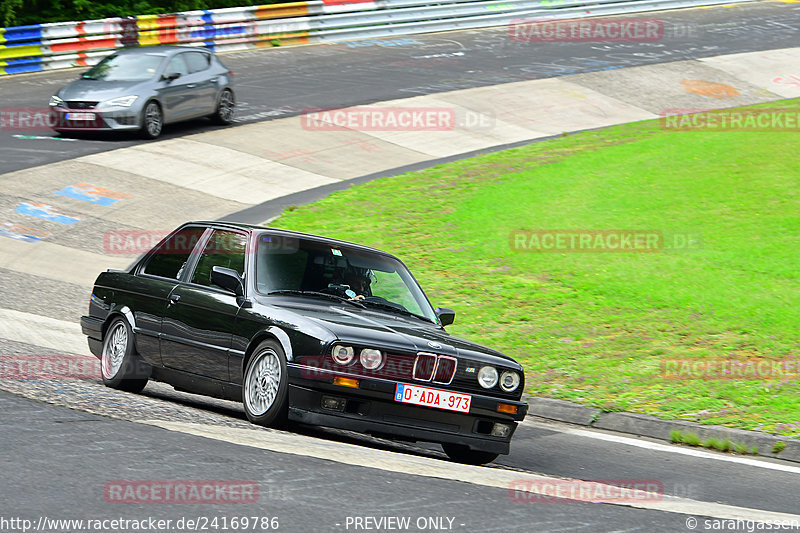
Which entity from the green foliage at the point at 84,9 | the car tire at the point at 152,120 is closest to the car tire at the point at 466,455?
the car tire at the point at 152,120

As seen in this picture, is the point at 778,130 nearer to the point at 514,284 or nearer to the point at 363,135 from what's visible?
the point at 363,135

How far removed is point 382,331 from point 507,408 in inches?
40.5

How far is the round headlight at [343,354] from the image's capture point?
696 cm

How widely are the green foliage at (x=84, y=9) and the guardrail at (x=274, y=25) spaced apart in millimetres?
2903

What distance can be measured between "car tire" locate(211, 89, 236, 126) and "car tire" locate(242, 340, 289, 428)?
15.9 metres

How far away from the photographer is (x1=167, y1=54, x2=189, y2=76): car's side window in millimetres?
21391

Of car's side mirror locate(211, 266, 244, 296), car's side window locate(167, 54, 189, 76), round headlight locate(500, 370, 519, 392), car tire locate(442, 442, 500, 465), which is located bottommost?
car tire locate(442, 442, 500, 465)

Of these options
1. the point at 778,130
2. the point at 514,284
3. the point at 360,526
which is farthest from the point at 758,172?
the point at 360,526

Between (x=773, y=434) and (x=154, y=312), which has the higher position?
(x=154, y=312)

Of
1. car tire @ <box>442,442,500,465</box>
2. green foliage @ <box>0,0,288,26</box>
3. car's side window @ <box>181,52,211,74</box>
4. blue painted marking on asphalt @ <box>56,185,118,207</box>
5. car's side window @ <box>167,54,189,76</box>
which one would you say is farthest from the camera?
green foliage @ <box>0,0,288,26</box>

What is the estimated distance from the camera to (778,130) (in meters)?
21.2

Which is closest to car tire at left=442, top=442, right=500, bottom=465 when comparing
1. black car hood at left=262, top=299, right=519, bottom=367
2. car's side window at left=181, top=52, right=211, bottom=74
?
black car hood at left=262, top=299, right=519, bottom=367

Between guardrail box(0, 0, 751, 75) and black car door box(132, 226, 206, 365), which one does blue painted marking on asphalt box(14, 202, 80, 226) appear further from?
guardrail box(0, 0, 751, 75)

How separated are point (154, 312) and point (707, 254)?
7994 millimetres
